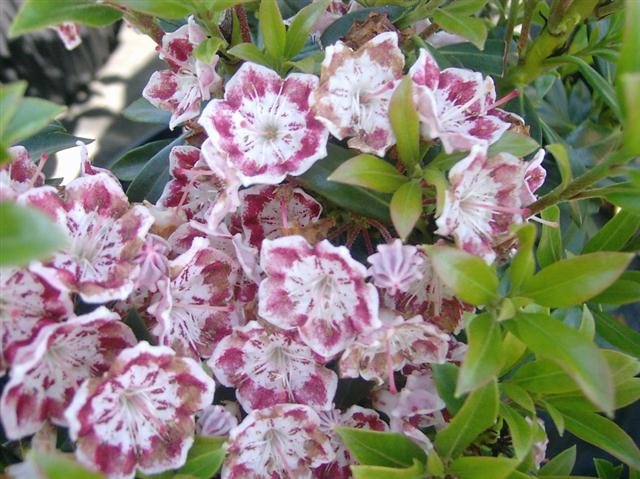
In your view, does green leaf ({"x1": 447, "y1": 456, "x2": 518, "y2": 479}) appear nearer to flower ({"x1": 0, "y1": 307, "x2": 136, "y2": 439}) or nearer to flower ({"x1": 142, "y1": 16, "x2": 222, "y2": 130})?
flower ({"x1": 0, "y1": 307, "x2": 136, "y2": 439})

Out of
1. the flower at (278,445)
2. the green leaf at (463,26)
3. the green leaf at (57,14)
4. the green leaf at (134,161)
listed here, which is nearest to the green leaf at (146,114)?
the green leaf at (134,161)

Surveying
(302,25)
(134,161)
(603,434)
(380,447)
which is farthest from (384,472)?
(134,161)

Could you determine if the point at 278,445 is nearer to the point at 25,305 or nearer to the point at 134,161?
the point at 25,305

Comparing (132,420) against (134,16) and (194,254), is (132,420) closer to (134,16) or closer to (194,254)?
(194,254)

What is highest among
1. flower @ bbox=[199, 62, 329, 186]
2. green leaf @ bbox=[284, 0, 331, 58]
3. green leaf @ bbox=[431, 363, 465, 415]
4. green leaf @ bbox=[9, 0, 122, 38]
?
green leaf @ bbox=[9, 0, 122, 38]

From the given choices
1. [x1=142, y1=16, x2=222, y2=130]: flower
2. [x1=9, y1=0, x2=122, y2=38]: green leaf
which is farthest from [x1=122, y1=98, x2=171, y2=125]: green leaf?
[x1=9, y1=0, x2=122, y2=38]: green leaf

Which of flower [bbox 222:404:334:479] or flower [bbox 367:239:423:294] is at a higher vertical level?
flower [bbox 367:239:423:294]

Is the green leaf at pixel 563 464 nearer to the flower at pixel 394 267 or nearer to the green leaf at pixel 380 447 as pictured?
the green leaf at pixel 380 447
